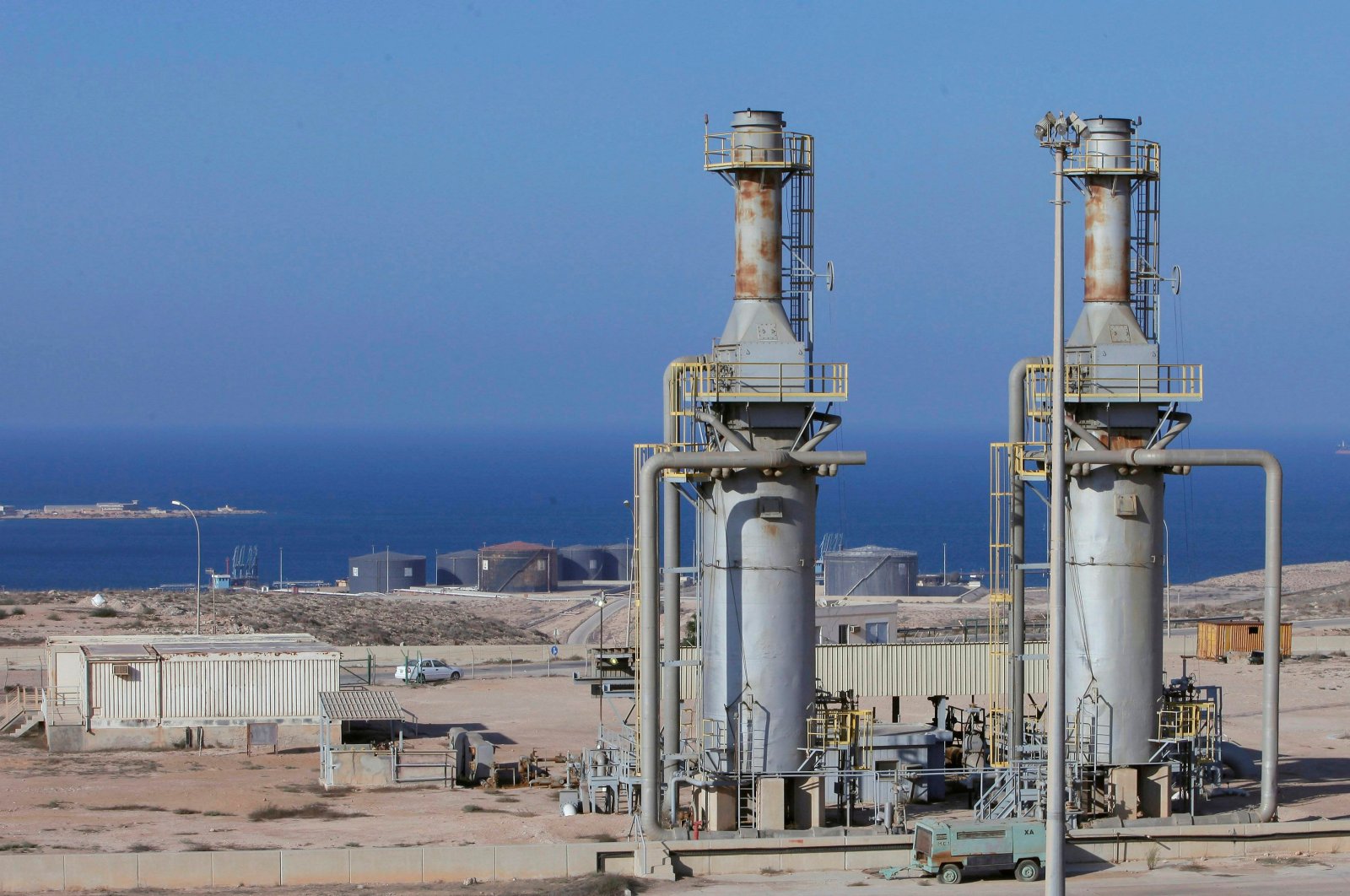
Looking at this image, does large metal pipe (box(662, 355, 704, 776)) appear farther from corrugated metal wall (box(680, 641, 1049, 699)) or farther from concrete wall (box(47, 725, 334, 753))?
corrugated metal wall (box(680, 641, 1049, 699))

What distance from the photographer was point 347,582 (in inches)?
5768

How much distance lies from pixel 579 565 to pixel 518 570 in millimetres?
13335

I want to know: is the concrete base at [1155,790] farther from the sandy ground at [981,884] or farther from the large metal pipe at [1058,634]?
the large metal pipe at [1058,634]

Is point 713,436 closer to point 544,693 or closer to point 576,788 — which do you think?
point 576,788

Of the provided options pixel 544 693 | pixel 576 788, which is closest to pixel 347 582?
pixel 544 693

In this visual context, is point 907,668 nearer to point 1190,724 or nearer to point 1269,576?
point 1190,724

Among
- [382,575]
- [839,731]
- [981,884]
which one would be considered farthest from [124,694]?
[382,575]

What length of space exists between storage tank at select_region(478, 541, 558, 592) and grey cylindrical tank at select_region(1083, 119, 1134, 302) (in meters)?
106

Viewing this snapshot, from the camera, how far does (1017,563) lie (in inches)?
1561

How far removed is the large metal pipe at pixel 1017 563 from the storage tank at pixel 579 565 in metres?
116

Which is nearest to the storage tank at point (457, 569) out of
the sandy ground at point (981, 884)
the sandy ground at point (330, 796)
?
the sandy ground at point (330, 796)

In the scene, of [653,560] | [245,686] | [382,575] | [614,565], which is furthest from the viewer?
[614,565]

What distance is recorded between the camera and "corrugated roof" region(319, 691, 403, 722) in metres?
48.5

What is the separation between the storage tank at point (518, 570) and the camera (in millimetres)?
143375
